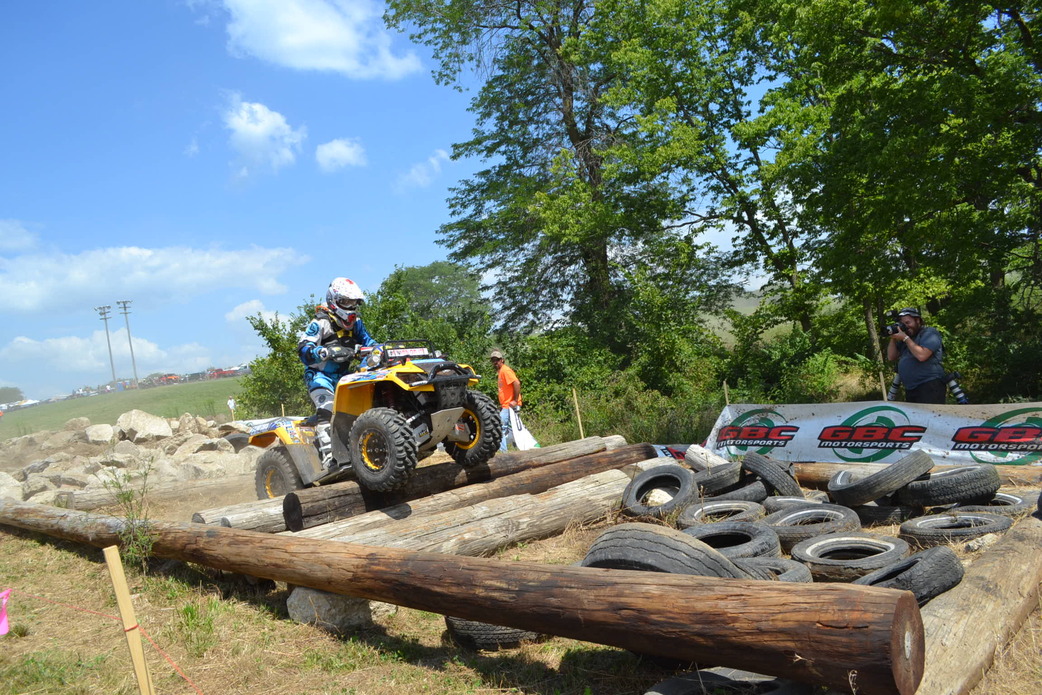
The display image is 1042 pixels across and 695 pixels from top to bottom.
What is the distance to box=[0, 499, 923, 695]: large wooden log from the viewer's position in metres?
2.89

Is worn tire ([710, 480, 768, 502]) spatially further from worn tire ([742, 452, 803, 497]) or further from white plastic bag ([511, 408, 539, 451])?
white plastic bag ([511, 408, 539, 451])

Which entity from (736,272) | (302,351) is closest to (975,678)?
(302,351)

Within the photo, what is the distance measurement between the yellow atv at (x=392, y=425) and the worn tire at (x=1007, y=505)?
4.35 m

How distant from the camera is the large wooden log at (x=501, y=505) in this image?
661 cm

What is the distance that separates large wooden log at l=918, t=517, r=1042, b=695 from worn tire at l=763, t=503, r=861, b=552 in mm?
1401

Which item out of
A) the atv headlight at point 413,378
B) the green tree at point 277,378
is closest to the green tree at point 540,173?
the green tree at point 277,378

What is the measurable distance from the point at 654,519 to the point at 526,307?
1734 centimetres

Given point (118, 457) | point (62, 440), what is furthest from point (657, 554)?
point (62, 440)

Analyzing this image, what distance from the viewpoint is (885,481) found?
21.2 ft

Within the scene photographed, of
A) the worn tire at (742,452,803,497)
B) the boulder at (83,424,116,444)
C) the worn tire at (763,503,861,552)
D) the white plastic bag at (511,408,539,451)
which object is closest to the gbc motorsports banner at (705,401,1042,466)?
the worn tire at (742,452,803,497)

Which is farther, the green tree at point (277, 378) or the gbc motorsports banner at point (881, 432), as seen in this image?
the green tree at point (277, 378)

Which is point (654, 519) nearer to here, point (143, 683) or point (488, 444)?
point (488, 444)

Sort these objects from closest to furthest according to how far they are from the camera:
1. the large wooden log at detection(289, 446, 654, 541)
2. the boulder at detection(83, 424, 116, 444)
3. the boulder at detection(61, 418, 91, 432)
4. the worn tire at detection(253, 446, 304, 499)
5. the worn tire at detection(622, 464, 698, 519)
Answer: the large wooden log at detection(289, 446, 654, 541) < the worn tire at detection(622, 464, 698, 519) < the worn tire at detection(253, 446, 304, 499) < the boulder at detection(83, 424, 116, 444) < the boulder at detection(61, 418, 91, 432)

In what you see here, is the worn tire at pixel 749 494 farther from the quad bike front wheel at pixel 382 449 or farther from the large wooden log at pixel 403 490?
the quad bike front wheel at pixel 382 449
